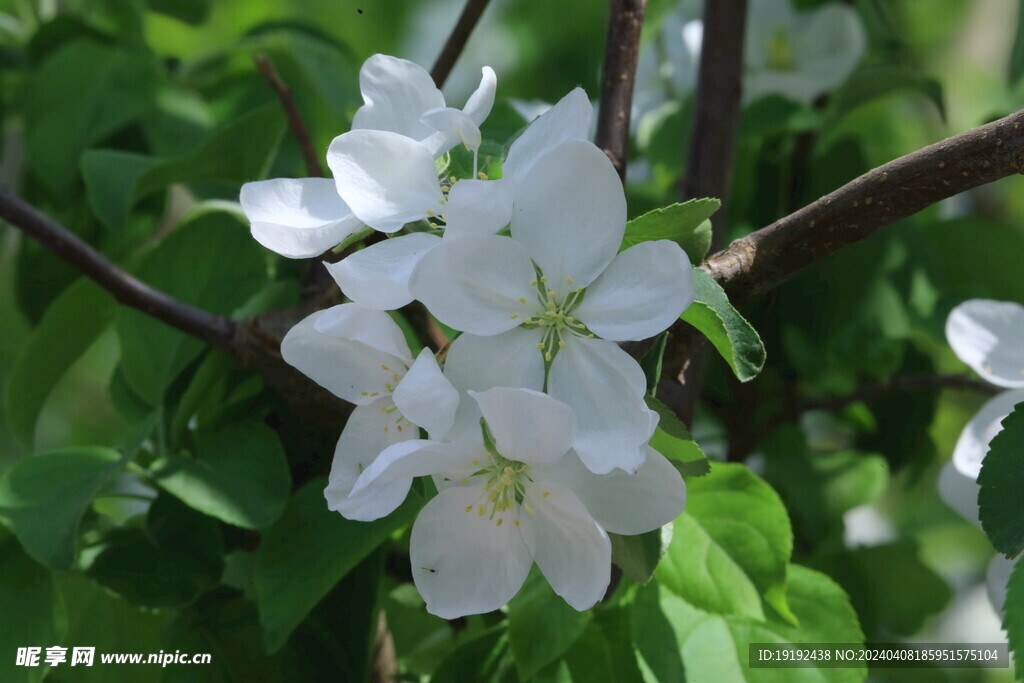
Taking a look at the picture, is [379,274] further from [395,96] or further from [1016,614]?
[1016,614]

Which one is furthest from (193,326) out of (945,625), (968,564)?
(968,564)

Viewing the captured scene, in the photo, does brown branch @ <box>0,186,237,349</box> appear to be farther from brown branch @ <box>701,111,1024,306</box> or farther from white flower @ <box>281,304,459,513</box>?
brown branch @ <box>701,111,1024,306</box>

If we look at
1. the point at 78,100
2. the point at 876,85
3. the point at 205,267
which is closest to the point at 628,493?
the point at 205,267

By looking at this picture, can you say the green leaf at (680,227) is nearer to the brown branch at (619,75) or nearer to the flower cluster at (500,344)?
the flower cluster at (500,344)

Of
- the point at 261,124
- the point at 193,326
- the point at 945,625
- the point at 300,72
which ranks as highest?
the point at 300,72

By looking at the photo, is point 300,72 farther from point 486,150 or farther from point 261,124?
point 486,150

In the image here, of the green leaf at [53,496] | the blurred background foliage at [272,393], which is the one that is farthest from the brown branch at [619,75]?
the green leaf at [53,496]
